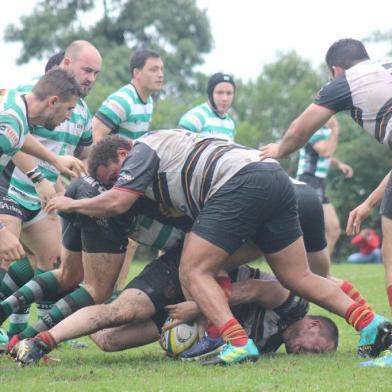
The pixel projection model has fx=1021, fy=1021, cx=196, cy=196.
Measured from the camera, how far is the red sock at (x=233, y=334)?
673 cm

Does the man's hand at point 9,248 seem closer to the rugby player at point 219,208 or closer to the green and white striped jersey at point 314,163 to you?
the rugby player at point 219,208

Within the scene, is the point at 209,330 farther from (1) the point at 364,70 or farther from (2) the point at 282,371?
(1) the point at 364,70

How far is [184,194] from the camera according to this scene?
7.05m

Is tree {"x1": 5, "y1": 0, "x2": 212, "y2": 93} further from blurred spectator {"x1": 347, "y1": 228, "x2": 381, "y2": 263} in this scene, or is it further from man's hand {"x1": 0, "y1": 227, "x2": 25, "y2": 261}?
man's hand {"x1": 0, "y1": 227, "x2": 25, "y2": 261}

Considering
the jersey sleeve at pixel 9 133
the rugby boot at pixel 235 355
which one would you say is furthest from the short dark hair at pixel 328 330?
the jersey sleeve at pixel 9 133

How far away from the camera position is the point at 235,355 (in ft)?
21.9

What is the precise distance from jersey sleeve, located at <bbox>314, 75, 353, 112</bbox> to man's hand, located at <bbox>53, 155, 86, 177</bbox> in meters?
1.94

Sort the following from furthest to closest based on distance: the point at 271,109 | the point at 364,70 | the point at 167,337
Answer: the point at 271,109
the point at 167,337
the point at 364,70

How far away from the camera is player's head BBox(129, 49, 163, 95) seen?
10.8 m

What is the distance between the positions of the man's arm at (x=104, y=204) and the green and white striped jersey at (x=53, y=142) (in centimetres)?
147

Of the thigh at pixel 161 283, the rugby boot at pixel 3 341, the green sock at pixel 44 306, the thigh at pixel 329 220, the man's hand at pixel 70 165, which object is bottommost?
the thigh at pixel 329 220

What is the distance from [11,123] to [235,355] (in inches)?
82.5

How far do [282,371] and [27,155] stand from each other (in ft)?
9.54

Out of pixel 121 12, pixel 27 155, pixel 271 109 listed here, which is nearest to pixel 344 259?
pixel 271 109
